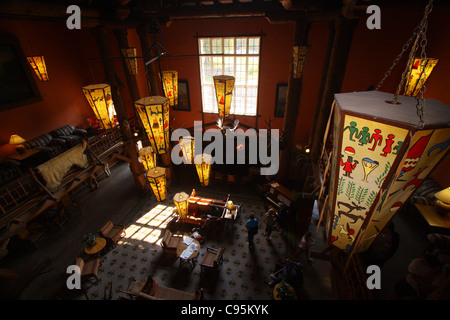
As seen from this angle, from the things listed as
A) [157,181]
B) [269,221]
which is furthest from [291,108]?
[157,181]

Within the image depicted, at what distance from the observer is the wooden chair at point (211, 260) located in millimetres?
6137

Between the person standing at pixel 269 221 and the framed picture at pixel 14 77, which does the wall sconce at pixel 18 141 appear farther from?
the person standing at pixel 269 221

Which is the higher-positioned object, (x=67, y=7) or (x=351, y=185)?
(x=67, y=7)

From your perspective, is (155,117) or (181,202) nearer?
(155,117)

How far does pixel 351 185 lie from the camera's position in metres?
2.09

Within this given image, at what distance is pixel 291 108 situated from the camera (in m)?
7.71

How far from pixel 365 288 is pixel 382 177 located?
8.50 ft

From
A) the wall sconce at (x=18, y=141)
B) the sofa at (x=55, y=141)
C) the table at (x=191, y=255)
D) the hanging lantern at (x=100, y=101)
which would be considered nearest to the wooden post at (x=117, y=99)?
the sofa at (x=55, y=141)

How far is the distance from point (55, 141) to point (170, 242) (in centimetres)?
611

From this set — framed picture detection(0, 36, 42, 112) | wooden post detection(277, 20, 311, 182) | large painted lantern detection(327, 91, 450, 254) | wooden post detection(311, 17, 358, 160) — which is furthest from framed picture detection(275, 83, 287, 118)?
framed picture detection(0, 36, 42, 112)

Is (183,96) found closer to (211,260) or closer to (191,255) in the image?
(191,255)

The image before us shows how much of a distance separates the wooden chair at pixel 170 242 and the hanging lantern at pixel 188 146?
3.08 m
